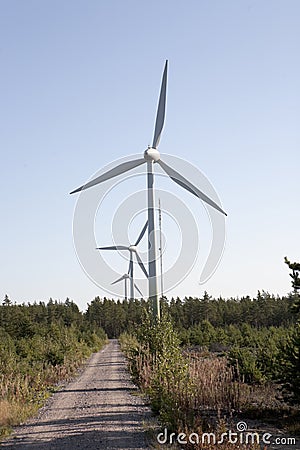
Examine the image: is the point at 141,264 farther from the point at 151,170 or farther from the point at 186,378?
the point at 186,378

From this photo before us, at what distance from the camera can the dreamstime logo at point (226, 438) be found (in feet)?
25.9

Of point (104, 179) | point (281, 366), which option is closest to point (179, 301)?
point (104, 179)

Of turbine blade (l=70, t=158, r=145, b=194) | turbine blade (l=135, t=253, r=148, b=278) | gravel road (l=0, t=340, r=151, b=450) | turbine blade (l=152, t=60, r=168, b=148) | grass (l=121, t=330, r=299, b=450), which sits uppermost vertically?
turbine blade (l=152, t=60, r=168, b=148)

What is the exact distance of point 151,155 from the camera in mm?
22594

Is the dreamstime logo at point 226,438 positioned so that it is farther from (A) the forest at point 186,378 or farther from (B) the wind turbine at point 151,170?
(B) the wind turbine at point 151,170

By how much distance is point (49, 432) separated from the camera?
1093 cm

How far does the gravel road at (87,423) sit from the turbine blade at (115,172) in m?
8.28

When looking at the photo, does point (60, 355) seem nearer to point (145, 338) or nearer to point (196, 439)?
point (145, 338)

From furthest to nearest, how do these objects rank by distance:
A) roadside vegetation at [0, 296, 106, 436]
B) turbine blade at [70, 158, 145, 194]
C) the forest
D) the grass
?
turbine blade at [70, 158, 145, 194], roadside vegetation at [0, 296, 106, 436], the forest, the grass

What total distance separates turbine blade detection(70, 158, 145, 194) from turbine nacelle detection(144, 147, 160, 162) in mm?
263

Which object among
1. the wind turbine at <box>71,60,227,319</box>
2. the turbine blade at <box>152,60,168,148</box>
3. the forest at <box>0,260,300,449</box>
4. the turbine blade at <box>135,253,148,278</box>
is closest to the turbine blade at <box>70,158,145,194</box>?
the wind turbine at <box>71,60,227,319</box>

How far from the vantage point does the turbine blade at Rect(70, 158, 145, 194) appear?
22234mm

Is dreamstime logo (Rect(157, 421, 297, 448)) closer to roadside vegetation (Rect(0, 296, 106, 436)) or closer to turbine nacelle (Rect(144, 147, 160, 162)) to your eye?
roadside vegetation (Rect(0, 296, 106, 436))

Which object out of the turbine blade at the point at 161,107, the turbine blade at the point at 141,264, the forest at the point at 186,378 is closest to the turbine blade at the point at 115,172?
the turbine blade at the point at 161,107
